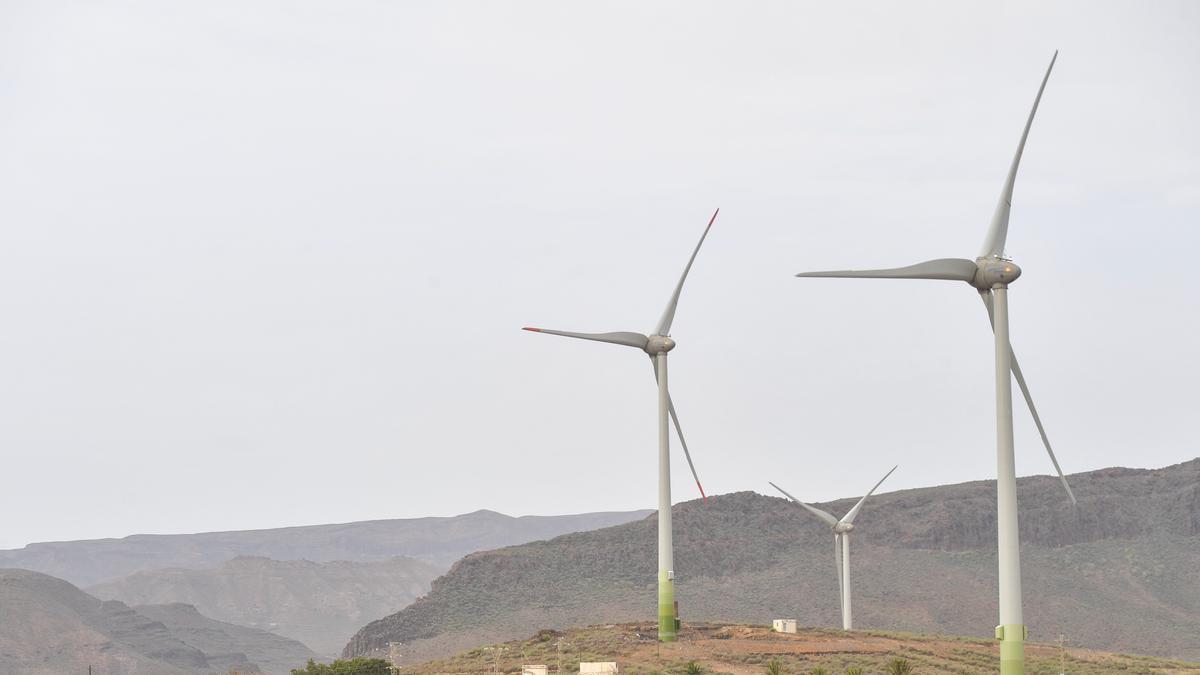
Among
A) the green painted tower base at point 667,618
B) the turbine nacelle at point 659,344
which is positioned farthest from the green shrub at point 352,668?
the turbine nacelle at point 659,344

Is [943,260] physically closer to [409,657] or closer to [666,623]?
[666,623]

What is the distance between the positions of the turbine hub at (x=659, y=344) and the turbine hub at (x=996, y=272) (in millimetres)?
33553

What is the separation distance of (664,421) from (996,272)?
112 ft

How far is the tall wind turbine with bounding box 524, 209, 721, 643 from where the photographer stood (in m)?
85.6

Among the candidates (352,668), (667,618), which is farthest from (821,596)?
(352,668)

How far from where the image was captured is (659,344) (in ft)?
287

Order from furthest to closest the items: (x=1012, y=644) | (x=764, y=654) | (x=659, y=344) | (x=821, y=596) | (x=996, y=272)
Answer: (x=821, y=596), (x=659, y=344), (x=764, y=654), (x=996, y=272), (x=1012, y=644)

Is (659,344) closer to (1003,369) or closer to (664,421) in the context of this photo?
(664,421)

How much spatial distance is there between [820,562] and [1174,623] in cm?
4368

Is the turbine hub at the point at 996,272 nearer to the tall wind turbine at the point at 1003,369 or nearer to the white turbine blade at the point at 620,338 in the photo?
the tall wind turbine at the point at 1003,369

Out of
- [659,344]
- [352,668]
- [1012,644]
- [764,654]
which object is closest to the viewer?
[1012,644]

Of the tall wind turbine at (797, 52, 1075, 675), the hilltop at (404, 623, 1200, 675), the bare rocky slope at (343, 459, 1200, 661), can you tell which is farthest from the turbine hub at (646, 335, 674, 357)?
the bare rocky slope at (343, 459, 1200, 661)

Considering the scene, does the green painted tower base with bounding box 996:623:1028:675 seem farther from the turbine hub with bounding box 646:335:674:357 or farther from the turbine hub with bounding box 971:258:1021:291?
the turbine hub with bounding box 646:335:674:357

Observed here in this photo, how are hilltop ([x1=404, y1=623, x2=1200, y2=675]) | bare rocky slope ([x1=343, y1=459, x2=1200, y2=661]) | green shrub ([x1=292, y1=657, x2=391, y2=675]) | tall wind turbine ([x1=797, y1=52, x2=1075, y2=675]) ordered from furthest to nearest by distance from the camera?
1. bare rocky slope ([x1=343, y1=459, x2=1200, y2=661])
2. hilltop ([x1=404, y1=623, x2=1200, y2=675])
3. green shrub ([x1=292, y1=657, x2=391, y2=675])
4. tall wind turbine ([x1=797, y1=52, x2=1075, y2=675])
